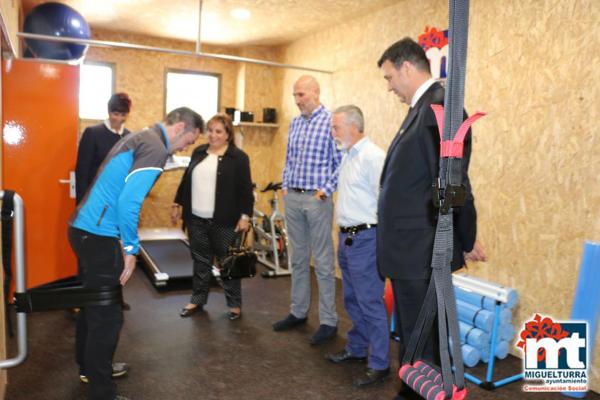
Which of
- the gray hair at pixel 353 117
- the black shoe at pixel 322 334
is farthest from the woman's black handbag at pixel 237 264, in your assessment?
the gray hair at pixel 353 117

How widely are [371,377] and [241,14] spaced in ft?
12.5

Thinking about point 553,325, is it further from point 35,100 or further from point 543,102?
point 35,100

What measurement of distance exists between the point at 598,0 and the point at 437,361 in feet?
7.54

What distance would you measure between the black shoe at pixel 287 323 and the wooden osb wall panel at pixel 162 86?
3.41m

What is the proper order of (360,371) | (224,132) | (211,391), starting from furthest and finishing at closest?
1. (224,132)
2. (360,371)
3. (211,391)

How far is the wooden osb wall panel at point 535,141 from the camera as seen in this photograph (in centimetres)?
281

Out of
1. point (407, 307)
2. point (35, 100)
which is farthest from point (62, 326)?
point (407, 307)

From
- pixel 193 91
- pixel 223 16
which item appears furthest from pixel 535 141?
pixel 193 91

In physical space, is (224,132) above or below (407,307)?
above

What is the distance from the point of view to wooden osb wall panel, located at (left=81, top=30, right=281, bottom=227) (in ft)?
20.4

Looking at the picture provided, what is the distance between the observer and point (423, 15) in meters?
4.04

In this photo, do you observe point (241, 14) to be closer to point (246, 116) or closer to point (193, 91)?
point (246, 116)

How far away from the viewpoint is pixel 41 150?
3766mm

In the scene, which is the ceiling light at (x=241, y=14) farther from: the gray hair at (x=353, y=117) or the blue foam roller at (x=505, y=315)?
the blue foam roller at (x=505, y=315)
